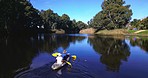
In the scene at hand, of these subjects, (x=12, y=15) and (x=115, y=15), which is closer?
(x=12, y=15)

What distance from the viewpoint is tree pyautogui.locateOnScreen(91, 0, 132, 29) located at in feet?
357

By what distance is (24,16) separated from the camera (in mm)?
88562

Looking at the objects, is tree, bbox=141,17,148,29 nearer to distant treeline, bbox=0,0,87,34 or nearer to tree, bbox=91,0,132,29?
tree, bbox=91,0,132,29

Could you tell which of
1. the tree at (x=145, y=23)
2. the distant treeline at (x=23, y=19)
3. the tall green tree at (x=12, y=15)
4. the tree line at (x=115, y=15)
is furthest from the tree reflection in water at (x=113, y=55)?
the tree line at (x=115, y=15)

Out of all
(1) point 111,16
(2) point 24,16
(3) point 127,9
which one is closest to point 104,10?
(1) point 111,16

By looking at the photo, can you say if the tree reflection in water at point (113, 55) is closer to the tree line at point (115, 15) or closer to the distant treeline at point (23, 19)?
the distant treeline at point (23, 19)

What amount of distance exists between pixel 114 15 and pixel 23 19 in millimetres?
51822

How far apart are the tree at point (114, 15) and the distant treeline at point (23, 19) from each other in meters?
41.4

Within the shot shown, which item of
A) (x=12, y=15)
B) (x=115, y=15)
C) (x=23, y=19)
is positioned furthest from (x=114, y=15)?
(x=12, y=15)

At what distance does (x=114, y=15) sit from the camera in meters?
110

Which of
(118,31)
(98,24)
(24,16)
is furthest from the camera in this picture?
(98,24)

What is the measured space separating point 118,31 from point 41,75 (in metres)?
97.6

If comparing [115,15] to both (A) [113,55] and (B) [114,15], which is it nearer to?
(B) [114,15]

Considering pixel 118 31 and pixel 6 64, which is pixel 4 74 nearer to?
pixel 6 64
